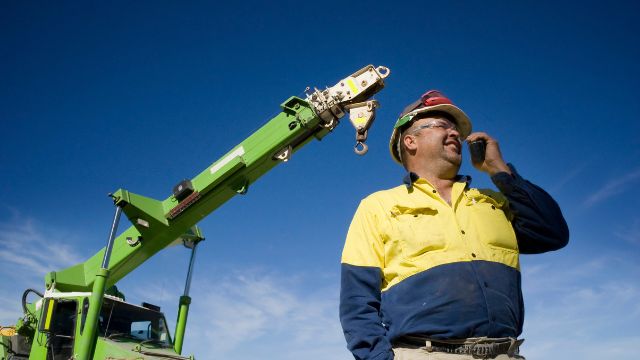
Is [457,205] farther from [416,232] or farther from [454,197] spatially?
[416,232]

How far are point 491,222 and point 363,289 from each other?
78 centimetres

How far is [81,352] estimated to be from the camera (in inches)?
227

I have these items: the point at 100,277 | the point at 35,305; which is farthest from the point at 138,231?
the point at 35,305

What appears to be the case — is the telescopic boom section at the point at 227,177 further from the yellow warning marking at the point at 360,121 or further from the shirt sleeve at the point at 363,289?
the shirt sleeve at the point at 363,289

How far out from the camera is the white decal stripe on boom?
22.0ft

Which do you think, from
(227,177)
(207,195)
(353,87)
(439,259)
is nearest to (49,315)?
(207,195)

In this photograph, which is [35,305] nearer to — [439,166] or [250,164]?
[250,164]

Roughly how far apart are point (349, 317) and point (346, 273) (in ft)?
0.76

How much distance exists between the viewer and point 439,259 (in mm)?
2227

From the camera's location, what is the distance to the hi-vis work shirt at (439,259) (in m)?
2.09

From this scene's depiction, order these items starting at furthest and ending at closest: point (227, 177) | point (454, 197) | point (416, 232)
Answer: point (227, 177) < point (454, 197) < point (416, 232)

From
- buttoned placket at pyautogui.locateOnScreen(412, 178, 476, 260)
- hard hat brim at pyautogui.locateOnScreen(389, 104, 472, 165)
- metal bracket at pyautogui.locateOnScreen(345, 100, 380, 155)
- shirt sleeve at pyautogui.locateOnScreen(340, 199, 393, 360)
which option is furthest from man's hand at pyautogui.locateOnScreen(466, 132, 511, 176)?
metal bracket at pyautogui.locateOnScreen(345, 100, 380, 155)

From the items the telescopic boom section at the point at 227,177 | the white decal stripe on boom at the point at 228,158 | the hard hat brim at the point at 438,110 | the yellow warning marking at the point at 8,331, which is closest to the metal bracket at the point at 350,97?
the telescopic boom section at the point at 227,177

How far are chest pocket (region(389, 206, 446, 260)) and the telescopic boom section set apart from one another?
13.0 feet
